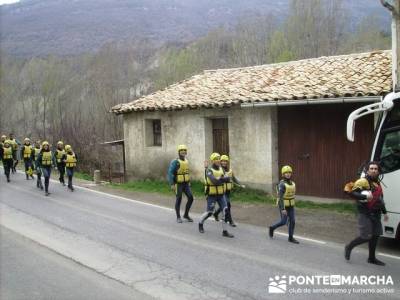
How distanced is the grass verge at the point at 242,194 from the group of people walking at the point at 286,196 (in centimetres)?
294

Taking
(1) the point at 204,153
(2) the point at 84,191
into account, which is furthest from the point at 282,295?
(2) the point at 84,191

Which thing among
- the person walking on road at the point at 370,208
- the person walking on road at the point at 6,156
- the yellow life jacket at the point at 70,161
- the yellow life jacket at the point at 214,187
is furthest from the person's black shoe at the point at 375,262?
the person walking on road at the point at 6,156

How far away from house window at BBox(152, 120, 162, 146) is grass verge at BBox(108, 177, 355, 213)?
1499 mm

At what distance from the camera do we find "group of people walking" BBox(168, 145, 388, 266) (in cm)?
747

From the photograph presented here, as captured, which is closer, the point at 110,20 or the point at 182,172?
the point at 182,172

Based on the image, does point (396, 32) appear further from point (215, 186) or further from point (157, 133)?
point (157, 133)

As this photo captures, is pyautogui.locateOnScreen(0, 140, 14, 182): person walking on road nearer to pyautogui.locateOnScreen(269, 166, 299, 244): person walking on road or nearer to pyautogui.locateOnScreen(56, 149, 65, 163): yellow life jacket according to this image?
pyautogui.locateOnScreen(56, 149, 65, 163): yellow life jacket

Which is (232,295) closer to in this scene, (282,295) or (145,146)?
(282,295)

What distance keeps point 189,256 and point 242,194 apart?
254 inches

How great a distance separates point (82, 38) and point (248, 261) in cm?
10388

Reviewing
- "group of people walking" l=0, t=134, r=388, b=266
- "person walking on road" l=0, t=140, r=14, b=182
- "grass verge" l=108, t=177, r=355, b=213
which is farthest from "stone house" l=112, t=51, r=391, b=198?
"person walking on road" l=0, t=140, r=14, b=182

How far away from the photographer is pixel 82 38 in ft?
344

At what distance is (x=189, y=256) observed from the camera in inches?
322

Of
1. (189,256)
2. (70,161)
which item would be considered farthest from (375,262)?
(70,161)
